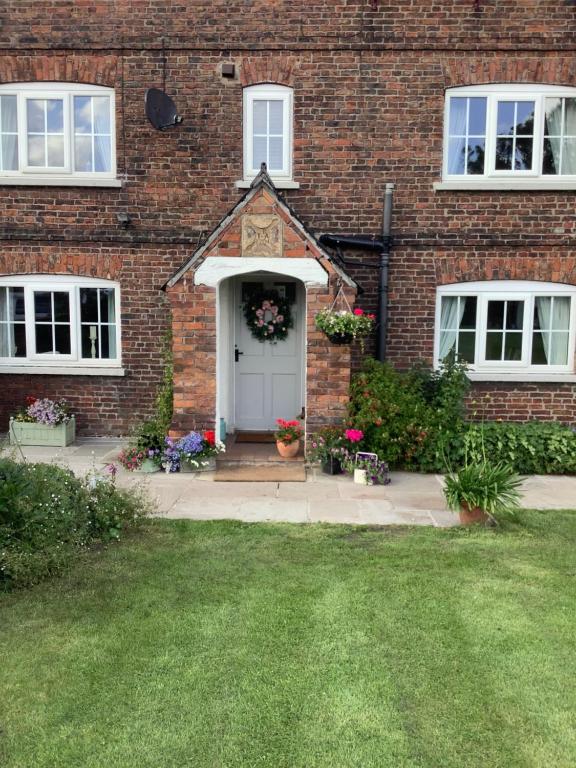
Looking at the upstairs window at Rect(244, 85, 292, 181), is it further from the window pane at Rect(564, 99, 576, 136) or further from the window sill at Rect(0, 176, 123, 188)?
the window pane at Rect(564, 99, 576, 136)

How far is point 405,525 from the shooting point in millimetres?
6074

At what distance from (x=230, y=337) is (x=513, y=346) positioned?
4292mm

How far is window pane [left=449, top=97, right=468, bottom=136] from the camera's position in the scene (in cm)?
927

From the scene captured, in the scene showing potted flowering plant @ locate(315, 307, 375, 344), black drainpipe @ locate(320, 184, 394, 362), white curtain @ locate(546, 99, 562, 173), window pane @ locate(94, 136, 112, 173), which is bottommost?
potted flowering plant @ locate(315, 307, 375, 344)

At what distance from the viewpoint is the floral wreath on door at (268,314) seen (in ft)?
32.0

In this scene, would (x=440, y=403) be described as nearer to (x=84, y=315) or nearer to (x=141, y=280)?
(x=141, y=280)

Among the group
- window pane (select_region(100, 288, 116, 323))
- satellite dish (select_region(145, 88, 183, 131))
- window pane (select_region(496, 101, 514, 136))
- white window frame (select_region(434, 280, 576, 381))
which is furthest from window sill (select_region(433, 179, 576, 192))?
window pane (select_region(100, 288, 116, 323))

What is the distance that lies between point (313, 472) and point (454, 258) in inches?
151

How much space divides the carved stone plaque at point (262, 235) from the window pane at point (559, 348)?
4470 millimetres

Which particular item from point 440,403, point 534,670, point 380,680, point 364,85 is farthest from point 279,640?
point 364,85

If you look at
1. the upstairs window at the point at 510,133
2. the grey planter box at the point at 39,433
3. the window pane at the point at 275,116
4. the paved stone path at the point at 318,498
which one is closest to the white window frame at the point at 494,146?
the upstairs window at the point at 510,133

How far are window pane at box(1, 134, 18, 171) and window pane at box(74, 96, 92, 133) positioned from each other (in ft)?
3.22

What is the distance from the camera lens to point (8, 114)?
9.50 m

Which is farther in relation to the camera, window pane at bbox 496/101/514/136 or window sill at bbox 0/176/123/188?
window sill at bbox 0/176/123/188
